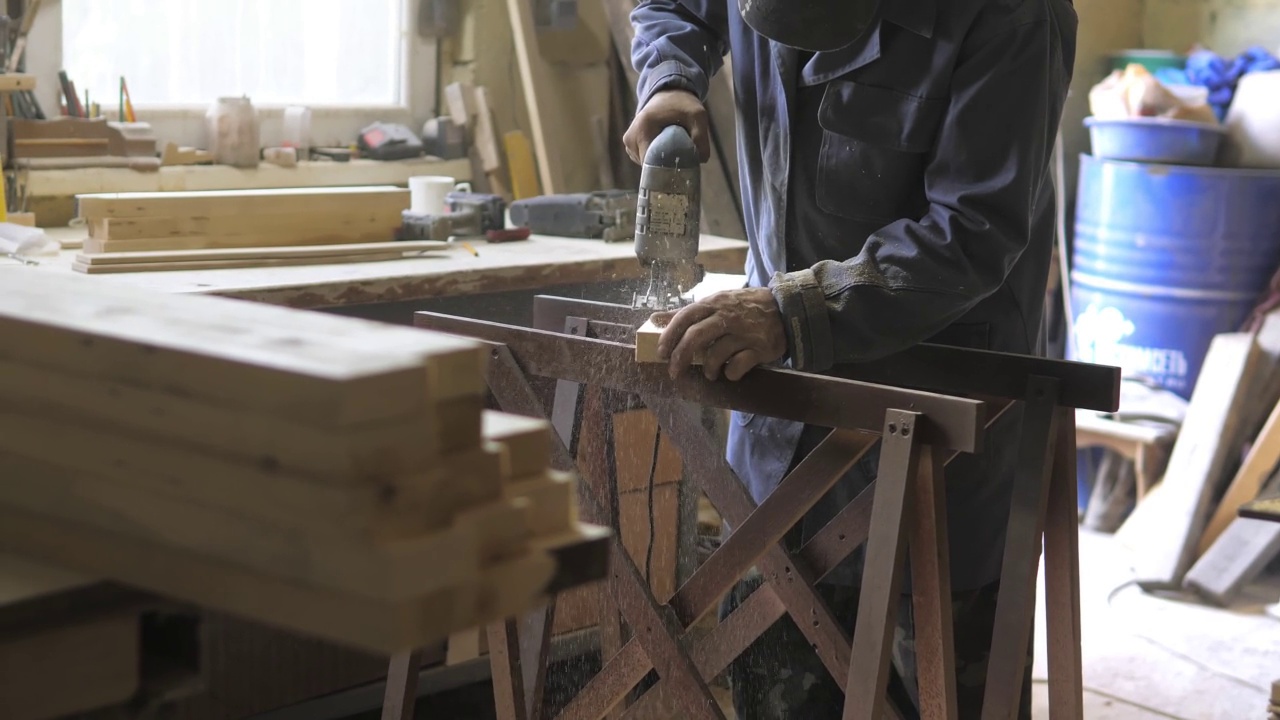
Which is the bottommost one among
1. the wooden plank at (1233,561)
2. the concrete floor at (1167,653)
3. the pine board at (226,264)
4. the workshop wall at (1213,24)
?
the concrete floor at (1167,653)

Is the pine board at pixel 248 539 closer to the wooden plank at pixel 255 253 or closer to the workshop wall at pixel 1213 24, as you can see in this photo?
the wooden plank at pixel 255 253

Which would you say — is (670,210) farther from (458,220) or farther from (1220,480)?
(1220,480)

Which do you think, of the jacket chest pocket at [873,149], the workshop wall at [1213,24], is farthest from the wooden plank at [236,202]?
the workshop wall at [1213,24]

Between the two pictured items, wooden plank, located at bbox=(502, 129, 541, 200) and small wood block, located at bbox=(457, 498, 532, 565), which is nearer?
small wood block, located at bbox=(457, 498, 532, 565)

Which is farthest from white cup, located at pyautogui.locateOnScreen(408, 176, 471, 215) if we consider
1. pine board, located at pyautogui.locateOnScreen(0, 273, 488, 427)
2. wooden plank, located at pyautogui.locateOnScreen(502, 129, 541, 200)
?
pine board, located at pyautogui.locateOnScreen(0, 273, 488, 427)

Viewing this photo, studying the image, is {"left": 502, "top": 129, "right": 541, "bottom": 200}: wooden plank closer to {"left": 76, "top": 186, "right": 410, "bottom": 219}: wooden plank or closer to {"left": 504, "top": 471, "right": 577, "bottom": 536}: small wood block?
{"left": 76, "top": 186, "right": 410, "bottom": 219}: wooden plank

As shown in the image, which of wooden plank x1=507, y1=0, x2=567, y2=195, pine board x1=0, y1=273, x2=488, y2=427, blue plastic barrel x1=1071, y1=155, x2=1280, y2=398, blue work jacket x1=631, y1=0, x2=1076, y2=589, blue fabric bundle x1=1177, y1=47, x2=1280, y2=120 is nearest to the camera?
pine board x1=0, y1=273, x2=488, y2=427

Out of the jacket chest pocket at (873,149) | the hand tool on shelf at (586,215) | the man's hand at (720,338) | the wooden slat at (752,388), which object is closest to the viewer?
the wooden slat at (752,388)

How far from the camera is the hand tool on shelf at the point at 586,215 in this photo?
350 centimetres

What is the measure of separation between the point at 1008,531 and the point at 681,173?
0.77m

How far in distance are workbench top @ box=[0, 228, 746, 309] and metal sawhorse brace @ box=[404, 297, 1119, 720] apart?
0.63 m

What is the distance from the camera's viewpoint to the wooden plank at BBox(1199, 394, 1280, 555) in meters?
4.39

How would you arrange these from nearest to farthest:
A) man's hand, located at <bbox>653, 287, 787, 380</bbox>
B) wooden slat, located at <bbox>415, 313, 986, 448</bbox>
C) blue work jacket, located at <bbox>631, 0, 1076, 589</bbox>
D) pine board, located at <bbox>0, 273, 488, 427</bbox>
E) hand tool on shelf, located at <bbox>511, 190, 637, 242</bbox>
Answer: pine board, located at <bbox>0, 273, 488, 427</bbox>
wooden slat, located at <bbox>415, 313, 986, 448</bbox>
man's hand, located at <bbox>653, 287, 787, 380</bbox>
blue work jacket, located at <bbox>631, 0, 1076, 589</bbox>
hand tool on shelf, located at <bbox>511, 190, 637, 242</bbox>

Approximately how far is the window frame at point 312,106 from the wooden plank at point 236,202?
60cm
